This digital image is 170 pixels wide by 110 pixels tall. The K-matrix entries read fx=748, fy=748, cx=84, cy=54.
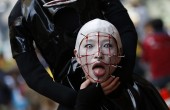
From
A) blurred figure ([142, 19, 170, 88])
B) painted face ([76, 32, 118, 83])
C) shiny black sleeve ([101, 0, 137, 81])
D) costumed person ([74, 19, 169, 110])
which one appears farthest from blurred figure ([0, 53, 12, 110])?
painted face ([76, 32, 118, 83])

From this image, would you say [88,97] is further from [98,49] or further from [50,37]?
[50,37]

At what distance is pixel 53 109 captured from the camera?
9195mm

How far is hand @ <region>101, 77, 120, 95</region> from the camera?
4281 millimetres

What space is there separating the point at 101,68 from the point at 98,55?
83 millimetres

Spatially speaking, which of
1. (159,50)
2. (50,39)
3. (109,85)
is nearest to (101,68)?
(109,85)

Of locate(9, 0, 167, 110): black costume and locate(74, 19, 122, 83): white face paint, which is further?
locate(9, 0, 167, 110): black costume

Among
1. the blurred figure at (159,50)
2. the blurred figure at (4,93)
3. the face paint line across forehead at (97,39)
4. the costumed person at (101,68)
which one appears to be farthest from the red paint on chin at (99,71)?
the blurred figure at (4,93)

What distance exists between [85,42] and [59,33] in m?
0.33

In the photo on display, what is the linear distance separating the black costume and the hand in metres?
0.13

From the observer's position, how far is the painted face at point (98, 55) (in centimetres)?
421

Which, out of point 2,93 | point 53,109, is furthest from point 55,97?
point 2,93

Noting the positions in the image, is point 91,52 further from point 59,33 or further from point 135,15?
point 135,15

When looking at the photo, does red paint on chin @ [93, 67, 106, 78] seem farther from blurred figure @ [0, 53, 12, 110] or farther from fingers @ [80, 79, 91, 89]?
blurred figure @ [0, 53, 12, 110]

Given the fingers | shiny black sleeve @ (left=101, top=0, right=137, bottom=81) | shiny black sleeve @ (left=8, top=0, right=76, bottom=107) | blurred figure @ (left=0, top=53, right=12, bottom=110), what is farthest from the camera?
blurred figure @ (left=0, top=53, right=12, bottom=110)
